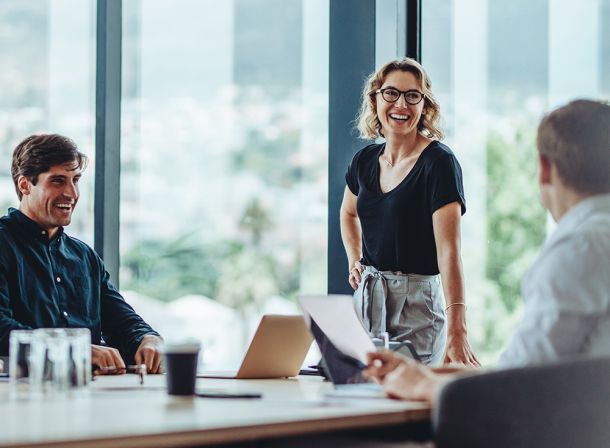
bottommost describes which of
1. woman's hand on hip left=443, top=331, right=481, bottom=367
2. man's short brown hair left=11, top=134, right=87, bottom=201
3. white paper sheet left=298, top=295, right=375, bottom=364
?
woman's hand on hip left=443, top=331, right=481, bottom=367

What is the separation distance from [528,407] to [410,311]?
178 cm

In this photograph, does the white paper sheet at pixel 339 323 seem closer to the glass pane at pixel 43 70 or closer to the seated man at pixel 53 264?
the seated man at pixel 53 264

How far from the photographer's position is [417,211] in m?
3.48

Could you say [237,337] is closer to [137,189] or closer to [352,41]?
[137,189]

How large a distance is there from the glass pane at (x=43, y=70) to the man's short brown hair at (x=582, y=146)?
3640 mm

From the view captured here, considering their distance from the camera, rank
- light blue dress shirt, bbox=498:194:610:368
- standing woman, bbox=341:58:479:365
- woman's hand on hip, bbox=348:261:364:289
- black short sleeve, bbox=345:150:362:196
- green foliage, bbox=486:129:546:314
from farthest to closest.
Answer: green foliage, bbox=486:129:546:314
black short sleeve, bbox=345:150:362:196
woman's hand on hip, bbox=348:261:364:289
standing woman, bbox=341:58:479:365
light blue dress shirt, bbox=498:194:610:368

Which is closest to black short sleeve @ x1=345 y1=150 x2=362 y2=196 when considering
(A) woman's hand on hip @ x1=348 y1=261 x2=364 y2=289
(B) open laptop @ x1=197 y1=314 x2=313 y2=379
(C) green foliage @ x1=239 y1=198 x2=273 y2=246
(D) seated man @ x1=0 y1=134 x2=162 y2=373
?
(A) woman's hand on hip @ x1=348 y1=261 x2=364 y2=289

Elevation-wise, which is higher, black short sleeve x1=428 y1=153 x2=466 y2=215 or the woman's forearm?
black short sleeve x1=428 y1=153 x2=466 y2=215

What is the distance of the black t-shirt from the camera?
3434 millimetres

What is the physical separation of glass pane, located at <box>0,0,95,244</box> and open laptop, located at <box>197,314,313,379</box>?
2.92m

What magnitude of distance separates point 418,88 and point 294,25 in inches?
118

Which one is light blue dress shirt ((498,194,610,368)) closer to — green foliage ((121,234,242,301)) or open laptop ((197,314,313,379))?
open laptop ((197,314,313,379))

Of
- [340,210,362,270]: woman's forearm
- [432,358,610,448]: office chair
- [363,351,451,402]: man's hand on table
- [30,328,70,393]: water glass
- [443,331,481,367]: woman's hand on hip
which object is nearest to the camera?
[432,358,610,448]: office chair

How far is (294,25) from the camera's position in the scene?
255 inches
